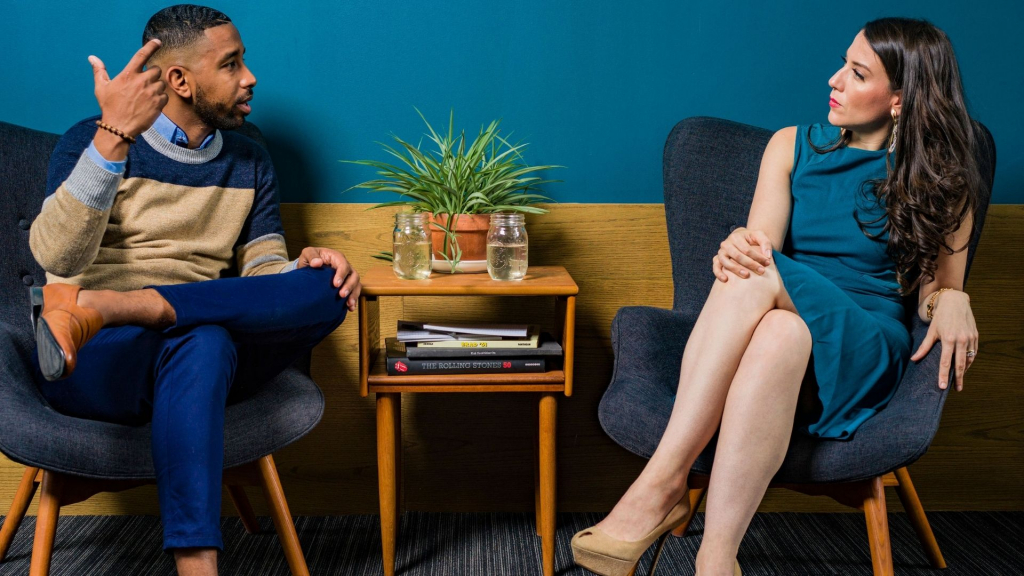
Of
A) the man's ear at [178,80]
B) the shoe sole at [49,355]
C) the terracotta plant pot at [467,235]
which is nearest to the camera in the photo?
the shoe sole at [49,355]

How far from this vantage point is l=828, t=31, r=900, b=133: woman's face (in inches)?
66.1

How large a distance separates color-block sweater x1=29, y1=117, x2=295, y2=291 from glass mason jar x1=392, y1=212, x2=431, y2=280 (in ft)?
0.78

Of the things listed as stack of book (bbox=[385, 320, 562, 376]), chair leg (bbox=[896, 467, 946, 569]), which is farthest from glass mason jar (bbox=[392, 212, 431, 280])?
chair leg (bbox=[896, 467, 946, 569])

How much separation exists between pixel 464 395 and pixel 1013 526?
1.46m

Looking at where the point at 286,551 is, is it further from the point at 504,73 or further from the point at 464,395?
the point at 504,73

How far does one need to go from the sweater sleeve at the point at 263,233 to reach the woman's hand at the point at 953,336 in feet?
4.25

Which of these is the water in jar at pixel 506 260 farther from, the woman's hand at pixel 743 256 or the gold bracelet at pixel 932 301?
the gold bracelet at pixel 932 301

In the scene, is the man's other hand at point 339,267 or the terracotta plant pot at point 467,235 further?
the terracotta plant pot at point 467,235

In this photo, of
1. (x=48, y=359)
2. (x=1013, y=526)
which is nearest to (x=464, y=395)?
(x=48, y=359)

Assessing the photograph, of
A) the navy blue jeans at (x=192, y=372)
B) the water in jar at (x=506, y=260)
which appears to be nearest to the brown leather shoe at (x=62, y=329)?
the navy blue jeans at (x=192, y=372)

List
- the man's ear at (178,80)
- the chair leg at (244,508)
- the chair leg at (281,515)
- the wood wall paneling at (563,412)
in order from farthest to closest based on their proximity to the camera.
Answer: the wood wall paneling at (563,412) → the chair leg at (244,508) → the man's ear at (178,80) → the chair leg at (281,515)

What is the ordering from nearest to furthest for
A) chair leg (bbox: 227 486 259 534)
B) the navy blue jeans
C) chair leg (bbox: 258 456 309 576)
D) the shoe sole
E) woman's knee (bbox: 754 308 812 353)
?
the shoe sole → the navy blue jeans → woman's knee (bbox: 754 308 812 353) → chair leg (bbox: 258 456 309 576) → chair leg (bbox: 227 486 259 534)

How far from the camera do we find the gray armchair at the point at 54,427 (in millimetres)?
1338

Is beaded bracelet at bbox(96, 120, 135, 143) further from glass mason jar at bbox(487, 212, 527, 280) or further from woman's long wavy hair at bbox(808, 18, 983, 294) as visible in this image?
woman's long wavy hair at bbox(808, 18, 983, 294)
